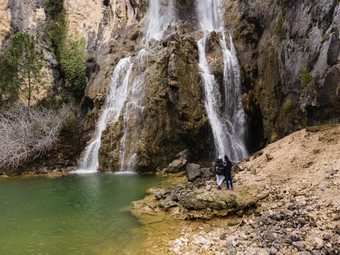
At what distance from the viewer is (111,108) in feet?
82.2

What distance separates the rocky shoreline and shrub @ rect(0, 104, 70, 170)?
52.0ft

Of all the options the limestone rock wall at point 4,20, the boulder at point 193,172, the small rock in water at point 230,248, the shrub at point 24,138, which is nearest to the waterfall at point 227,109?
the boulder at point 193,172

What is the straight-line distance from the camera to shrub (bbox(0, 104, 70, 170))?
21156mm

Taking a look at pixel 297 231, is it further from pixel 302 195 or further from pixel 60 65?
pixel 60 65

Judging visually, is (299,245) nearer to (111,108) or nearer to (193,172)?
(193,172)

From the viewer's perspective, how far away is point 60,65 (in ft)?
119

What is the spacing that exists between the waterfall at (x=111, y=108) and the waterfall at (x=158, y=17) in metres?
7.55

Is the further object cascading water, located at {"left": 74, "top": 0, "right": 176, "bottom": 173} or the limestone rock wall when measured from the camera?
the limestone rock wall

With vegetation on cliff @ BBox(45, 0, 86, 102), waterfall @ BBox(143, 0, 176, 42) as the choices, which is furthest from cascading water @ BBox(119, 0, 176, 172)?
vegetation on cliff @ BBox(45, 0, 86, 102)

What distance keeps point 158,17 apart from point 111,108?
57.2ft

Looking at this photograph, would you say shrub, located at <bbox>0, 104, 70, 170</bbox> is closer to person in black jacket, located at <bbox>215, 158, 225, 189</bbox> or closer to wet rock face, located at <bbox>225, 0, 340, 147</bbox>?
person in black jacket, located at <bbox>215, 158, 225, 189</bbox>

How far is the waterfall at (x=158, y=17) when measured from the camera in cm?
3256

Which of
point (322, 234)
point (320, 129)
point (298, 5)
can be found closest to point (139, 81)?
point (298, 5)

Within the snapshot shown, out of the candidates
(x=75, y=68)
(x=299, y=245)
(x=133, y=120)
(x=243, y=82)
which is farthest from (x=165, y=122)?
(x=75, y=68)
